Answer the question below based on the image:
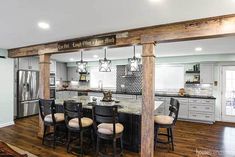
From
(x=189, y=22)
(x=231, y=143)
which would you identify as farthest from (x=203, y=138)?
(x=189, y=22)

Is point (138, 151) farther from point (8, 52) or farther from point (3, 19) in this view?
point (8, 52)

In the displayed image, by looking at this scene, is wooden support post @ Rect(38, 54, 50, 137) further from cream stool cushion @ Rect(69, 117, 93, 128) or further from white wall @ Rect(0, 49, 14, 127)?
white wall @ Rect(0, 49, 14, 127)

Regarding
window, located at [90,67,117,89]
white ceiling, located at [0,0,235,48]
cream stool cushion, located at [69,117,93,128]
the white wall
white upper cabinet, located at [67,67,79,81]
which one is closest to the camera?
white ceiling, located at [0,0,235,48]

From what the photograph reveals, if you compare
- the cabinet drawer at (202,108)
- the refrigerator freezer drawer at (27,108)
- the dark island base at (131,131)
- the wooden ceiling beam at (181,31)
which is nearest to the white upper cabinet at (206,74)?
the cabinet drawer at (202,108)

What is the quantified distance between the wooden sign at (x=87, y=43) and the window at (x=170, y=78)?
4.54 m

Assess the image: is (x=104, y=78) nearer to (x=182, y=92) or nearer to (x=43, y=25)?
(x=182, y=92)

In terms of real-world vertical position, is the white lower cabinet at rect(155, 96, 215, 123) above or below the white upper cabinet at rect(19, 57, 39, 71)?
below

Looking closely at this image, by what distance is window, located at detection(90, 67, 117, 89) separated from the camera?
8.51 metres

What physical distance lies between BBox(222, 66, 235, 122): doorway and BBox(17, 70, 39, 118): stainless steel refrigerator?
7.37 m

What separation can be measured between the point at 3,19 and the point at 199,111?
6284mm

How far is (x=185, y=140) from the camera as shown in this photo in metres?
4.38

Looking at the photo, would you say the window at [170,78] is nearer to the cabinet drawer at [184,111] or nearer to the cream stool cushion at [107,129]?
the cabinet drawer at [184,111]

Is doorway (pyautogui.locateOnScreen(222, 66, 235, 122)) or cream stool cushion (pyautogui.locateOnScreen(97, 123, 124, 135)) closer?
cream stool cushion (pyautogui.locateOnScreen(97, 123, 124, 135))

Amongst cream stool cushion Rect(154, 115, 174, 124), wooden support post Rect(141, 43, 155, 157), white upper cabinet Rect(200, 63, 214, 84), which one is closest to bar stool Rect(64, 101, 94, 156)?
wooden support post Rect(141, 43, 155, 157)
